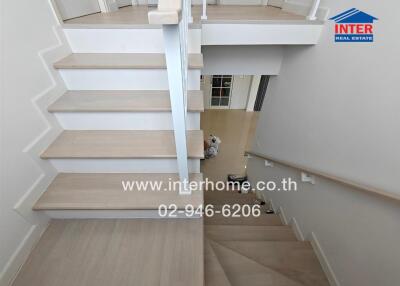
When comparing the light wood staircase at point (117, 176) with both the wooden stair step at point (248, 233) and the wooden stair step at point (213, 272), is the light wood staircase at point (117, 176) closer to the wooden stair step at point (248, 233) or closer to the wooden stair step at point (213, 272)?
the wooden stair step at point (213, 272)

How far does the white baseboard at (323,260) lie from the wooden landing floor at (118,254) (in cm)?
107

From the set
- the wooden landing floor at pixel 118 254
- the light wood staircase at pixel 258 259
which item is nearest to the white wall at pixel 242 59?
the light wood staircase at pixel 258 259

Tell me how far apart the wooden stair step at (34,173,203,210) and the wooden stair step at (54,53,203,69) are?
2.39 feet

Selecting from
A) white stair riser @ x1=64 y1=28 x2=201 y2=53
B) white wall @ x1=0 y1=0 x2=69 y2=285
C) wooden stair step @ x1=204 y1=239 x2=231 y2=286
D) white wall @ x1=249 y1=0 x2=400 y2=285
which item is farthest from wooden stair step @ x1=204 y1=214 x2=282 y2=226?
white stair riser @ x1=64 y1=28 x2=201 y2=53

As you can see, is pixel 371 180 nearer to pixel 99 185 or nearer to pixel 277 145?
pixel 277 145

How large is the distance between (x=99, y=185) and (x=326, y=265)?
5.73 ft

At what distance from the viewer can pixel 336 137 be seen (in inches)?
56.0

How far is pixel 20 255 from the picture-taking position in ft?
3.52

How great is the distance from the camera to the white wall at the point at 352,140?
3.34 feet

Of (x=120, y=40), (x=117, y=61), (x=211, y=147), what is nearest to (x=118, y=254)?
(x=117, y=61)

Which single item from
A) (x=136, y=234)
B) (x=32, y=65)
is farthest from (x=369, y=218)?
(x=32, y=65)

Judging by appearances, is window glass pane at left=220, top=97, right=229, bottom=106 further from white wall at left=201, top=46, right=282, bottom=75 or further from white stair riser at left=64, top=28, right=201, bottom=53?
white stair riser at left=64, top=28, right=201, bottom=53

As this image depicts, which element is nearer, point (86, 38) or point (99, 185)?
point (99, 185)

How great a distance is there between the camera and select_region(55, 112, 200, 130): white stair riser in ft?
4.42
